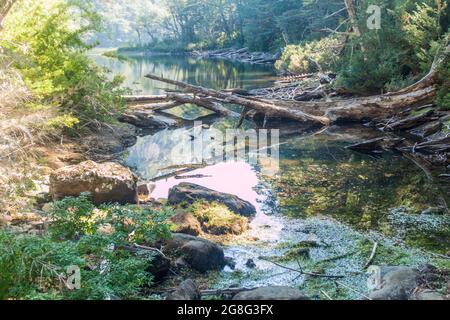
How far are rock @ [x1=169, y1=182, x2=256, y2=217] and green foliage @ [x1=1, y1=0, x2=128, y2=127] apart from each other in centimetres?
387

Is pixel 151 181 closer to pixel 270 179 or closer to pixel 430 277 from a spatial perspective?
pixel 270 179

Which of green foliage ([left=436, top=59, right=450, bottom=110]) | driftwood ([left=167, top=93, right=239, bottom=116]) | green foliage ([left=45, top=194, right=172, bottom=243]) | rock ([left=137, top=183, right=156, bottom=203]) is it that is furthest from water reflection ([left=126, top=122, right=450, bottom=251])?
driftwood ([left=167, top=93, right=239, bottom=116])

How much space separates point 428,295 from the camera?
14.2 feet

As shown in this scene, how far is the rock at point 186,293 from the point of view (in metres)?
4.62

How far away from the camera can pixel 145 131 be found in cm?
1750

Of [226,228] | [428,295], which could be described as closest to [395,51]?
[226,228]

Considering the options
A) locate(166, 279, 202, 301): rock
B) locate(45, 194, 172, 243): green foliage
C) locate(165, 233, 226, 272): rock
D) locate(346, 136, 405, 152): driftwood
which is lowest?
locate(165, 233, 226, 272): rock

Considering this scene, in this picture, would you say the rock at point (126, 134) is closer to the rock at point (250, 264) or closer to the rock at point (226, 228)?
the rock at point (226, 228)

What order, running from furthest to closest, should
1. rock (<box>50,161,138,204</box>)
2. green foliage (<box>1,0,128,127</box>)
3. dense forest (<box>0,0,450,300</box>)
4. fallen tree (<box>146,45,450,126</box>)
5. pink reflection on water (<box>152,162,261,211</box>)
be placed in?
fallen tree (<box>146,45,450,126</box>) → green foliage (<box>1,0,128,127</box>) → pink reflection on water (<box>152,162,261,211</box>) → rock (<box>50,161,138,204</box>) → dense forest (<box>0,0,450,300</box>)

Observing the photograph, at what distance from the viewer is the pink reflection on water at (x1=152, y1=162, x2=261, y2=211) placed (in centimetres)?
1016

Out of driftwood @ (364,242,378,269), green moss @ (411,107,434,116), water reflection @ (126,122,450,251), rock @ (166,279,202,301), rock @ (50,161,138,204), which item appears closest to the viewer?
rock @ (166,279,202,301)

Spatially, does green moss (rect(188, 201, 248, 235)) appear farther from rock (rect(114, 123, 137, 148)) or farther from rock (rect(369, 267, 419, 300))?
rock (rect(114, 123, 137, 148))
